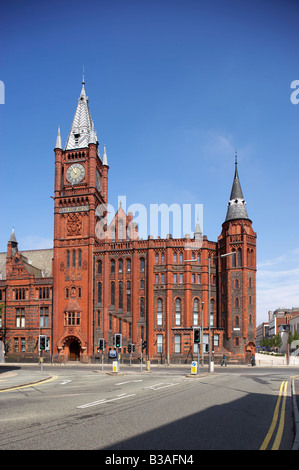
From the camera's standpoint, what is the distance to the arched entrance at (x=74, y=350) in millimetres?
67644

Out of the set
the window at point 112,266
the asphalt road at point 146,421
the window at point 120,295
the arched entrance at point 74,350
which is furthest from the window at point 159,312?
the asphalt road at point 146,421

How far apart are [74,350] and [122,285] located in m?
12.1

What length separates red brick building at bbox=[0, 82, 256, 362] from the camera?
63.5 metres

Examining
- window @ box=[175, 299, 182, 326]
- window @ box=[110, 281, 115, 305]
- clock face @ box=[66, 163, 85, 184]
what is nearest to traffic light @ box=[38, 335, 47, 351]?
window @ box=[110, 281, 115, 305]

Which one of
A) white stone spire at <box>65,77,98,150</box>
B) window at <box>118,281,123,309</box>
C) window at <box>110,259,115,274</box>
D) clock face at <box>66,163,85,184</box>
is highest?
white stone spire at <box>65,77,98,150</box>

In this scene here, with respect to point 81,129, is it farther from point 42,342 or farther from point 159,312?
point 42,342

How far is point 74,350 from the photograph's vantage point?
2682 inches

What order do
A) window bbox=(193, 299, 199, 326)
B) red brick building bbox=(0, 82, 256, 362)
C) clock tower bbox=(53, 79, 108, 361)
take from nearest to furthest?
red brick building bbox=(0, 82, 256, 362) < window bbox=(193, 299, 199, 326) < clock tower bbox=(53, 79, 108, 361)

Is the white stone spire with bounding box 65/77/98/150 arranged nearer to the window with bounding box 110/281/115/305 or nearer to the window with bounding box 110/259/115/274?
the window with bounding box 110/259/115/274

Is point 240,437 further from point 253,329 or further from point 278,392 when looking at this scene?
point 253,329

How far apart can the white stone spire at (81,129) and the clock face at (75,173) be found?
3.49 m

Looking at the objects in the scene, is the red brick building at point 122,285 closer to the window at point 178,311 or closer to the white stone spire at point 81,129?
the window at point 178,311

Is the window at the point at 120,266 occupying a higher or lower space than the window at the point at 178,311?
higher

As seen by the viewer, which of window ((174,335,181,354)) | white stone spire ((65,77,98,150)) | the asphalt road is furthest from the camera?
white stone spire ((65,77,98,150))
